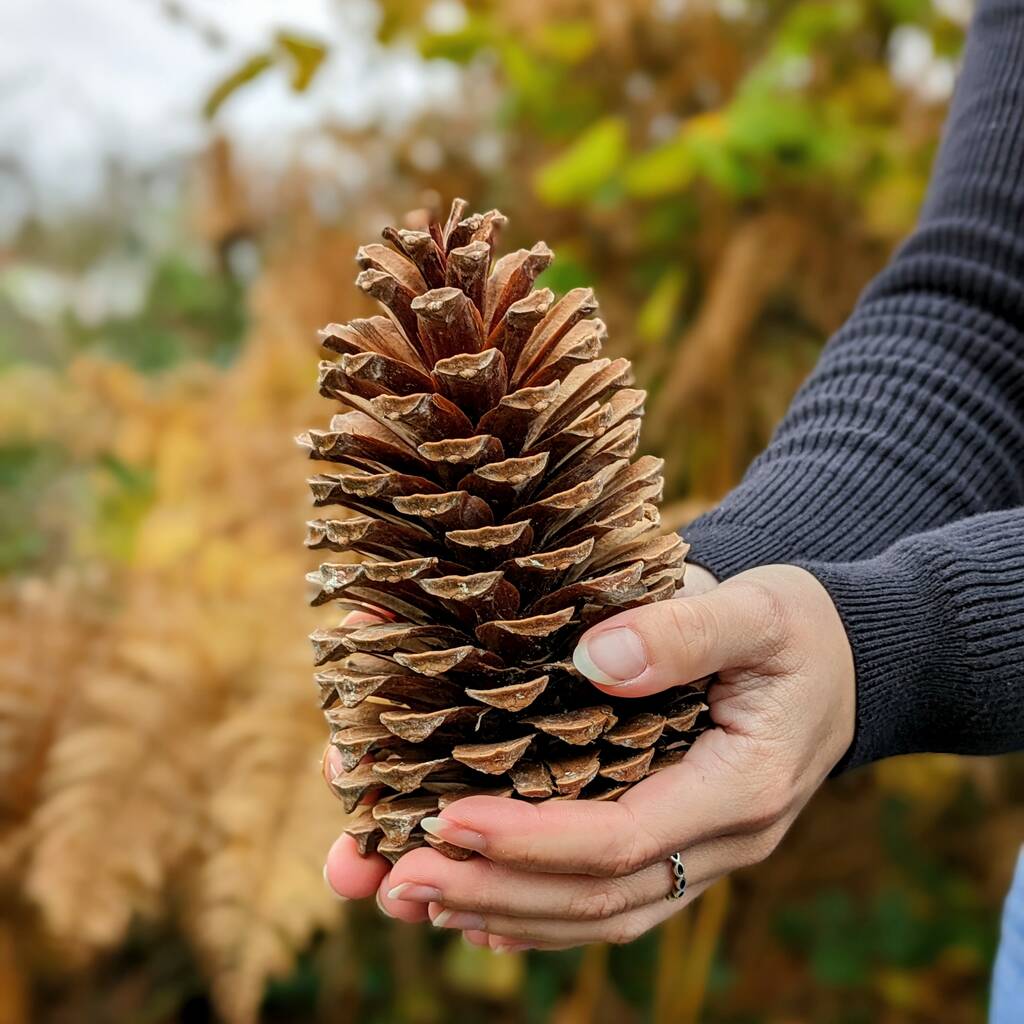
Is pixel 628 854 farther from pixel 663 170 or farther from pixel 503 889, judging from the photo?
pixel 663 170

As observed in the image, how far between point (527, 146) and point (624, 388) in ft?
5.57

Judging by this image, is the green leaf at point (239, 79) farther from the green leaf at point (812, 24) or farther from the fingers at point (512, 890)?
the fingers at point (512, 890)

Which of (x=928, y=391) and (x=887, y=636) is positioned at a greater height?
(x=928, y=391)

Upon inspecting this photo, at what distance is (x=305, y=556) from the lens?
198 centimetres

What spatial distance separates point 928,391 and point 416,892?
620mm

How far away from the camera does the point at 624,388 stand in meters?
0.69

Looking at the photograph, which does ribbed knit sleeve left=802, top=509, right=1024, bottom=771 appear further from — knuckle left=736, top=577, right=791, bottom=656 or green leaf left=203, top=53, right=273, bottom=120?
green leaf left=203, top=53, right=273, bottom=120

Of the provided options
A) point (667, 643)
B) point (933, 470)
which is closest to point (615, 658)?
point (667, 643)

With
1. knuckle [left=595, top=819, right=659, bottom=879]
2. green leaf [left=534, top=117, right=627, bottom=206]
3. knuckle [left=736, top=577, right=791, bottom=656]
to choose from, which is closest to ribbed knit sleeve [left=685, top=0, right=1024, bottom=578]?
knuckle [left=736, top=577, right=791, bottom=656]

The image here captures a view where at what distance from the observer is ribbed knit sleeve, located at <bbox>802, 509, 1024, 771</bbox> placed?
74 centimetres

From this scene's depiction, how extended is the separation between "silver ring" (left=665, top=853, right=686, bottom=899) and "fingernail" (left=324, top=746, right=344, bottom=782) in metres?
0.22

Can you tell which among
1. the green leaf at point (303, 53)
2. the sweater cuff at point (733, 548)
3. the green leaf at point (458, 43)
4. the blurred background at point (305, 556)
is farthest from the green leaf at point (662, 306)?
the sweater cuff at point (733, 548)

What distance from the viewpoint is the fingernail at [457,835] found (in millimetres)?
583

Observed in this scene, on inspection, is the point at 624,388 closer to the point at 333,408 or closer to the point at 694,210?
the point at 333,408
